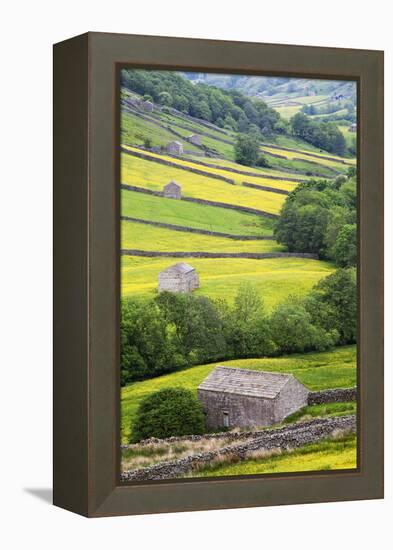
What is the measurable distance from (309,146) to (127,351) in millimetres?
2618

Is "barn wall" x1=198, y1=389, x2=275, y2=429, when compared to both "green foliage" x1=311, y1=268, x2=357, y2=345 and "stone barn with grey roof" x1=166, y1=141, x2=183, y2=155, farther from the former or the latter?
"stone barn with grey roof" x1=166, y1=141, x2=183, y2=155

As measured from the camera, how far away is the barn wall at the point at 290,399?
1423cm

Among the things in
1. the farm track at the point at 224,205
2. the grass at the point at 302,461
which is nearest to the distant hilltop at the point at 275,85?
the farm track at the point at 224,205

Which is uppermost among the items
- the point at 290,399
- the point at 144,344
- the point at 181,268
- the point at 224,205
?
the point at 224,205

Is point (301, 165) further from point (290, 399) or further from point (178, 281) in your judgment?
point (290, 399)

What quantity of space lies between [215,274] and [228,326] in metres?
0.46

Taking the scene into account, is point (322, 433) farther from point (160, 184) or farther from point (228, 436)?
point (160, 184)

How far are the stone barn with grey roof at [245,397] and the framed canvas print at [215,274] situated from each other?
2 centimetres

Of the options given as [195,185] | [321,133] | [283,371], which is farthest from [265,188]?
[283,371]

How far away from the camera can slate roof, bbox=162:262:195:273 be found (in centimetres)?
1392

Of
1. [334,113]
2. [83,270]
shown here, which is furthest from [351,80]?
[83,270]

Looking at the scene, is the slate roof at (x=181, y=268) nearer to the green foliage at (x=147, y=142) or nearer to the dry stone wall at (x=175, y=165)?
the dry stone wall at (x=175, y=165)

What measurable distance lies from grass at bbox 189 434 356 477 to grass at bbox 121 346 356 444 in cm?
52

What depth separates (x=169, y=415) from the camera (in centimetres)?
1385
